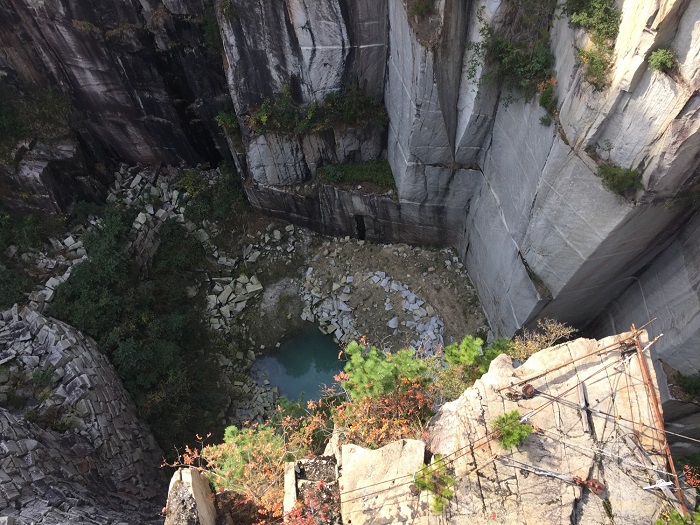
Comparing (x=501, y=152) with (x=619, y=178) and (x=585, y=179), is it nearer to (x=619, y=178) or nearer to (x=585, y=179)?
(x=585, y=179)

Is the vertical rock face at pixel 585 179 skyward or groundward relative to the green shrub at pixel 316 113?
groundward

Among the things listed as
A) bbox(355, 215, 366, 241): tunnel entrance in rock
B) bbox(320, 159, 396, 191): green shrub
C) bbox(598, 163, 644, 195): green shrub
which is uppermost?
bbox(320, 159, 396, 191): green shrub

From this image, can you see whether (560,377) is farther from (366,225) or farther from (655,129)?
(366,225)

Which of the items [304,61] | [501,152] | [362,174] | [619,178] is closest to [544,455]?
[619,178]

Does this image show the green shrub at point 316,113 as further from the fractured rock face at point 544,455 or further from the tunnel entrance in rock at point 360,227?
the fractured rock face at point 544,455

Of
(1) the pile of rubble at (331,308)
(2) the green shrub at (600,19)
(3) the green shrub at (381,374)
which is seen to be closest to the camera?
(3) the green shrub at (381,374)

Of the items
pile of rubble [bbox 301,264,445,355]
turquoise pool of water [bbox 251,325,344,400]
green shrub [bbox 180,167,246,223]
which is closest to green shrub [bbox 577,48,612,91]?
pile of rubble [bbox 301,264,445,355]

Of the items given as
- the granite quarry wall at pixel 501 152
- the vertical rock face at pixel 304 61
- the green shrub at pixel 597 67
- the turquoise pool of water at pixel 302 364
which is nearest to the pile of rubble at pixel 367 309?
the turquoise pool of water at pixel 302 364

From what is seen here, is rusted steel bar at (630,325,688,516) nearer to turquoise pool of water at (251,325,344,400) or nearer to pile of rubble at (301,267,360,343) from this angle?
pile of rubble at (301,267,360,343)
